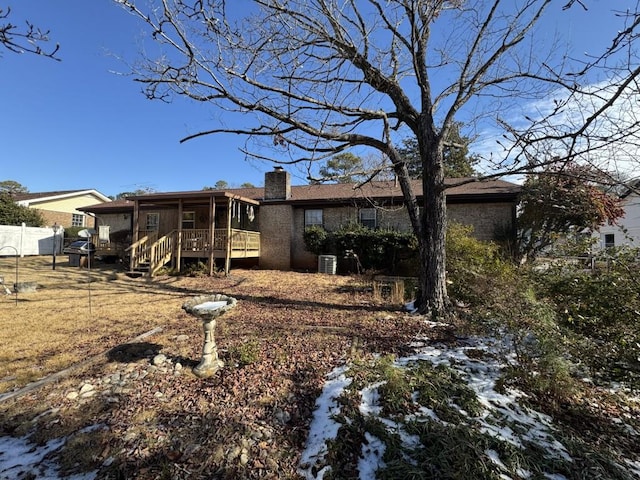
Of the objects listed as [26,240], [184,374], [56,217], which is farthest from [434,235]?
[56,217]

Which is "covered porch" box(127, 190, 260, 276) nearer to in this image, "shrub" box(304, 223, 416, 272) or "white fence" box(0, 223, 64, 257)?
"shrub" box(304, 223, 416, 272)

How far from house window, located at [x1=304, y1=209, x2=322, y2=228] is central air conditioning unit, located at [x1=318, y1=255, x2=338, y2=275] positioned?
213 centimetres

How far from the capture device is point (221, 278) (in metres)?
11.8

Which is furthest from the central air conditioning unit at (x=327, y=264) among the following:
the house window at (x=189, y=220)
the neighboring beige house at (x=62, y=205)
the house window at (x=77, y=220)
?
the house window at (x=77, y=220)

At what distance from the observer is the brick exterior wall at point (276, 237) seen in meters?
14.7

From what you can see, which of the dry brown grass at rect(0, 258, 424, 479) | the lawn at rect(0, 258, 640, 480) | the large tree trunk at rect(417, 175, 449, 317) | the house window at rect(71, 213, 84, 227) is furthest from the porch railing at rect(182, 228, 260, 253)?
the house window at rect(71, 213, 84, 227)

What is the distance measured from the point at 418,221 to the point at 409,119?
231 cm

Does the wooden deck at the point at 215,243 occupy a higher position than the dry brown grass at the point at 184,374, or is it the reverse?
the wooden deck at the point at 215,243

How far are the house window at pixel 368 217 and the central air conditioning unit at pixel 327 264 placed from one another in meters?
2.34

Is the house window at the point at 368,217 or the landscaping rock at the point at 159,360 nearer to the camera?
the landscaping rock at the point at 159,360

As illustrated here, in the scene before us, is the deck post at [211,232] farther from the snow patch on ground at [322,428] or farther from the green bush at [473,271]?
the snow patch on ground at [322,428]

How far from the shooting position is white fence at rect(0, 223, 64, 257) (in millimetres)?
19281

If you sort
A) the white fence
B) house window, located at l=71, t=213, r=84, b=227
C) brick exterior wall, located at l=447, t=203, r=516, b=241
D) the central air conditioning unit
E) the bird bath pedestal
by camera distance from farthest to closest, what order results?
house window, located at l=71, t=213, r=84, b=227
the white fence
the central air conditioning unit
brick exterior wall, located at l=447, t=203, r=516, b=241
the bird bath pedestal

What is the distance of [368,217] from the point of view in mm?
14242
